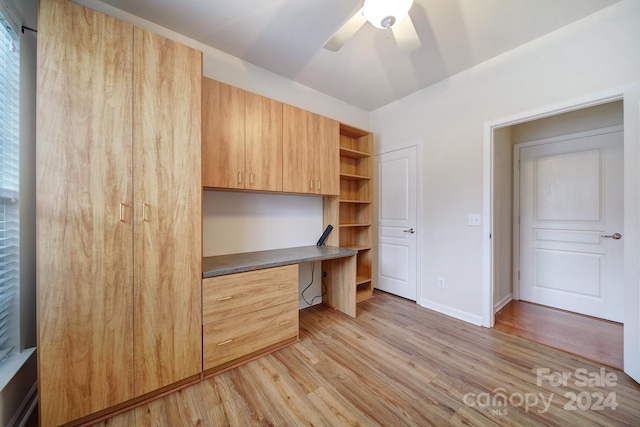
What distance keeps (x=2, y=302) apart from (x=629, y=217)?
13.1 feet

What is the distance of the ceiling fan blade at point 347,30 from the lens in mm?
1353

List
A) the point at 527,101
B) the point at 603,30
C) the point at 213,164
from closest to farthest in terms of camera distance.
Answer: the point at 603,30, the point at 213,164, the point at 527,101

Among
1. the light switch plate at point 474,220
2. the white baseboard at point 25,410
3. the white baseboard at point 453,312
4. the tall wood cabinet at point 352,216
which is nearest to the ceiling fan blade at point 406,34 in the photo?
the tall wood cabinet at point 352,216

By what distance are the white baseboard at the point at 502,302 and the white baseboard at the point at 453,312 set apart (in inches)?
16.1

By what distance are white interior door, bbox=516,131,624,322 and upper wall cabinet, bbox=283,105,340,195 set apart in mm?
2602

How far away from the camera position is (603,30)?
170cm

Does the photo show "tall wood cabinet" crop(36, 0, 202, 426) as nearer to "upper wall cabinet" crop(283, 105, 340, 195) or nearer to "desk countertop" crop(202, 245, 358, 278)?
"desk countertop" crop(202, 245, 358, 278)

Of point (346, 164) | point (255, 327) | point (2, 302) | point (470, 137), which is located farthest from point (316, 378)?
point (470, 137)

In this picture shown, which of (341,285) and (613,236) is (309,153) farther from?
(613,236)

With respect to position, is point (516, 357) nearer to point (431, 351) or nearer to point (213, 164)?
point (431, 351)

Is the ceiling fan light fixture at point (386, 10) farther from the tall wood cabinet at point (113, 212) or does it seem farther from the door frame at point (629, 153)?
the door frame at point (629, 153)

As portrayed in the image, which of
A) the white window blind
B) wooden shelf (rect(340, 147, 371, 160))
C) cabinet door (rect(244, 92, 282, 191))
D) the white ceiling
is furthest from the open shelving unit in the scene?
the white window blind

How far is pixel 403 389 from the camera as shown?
1502mm

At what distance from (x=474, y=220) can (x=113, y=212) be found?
9.95 feet
